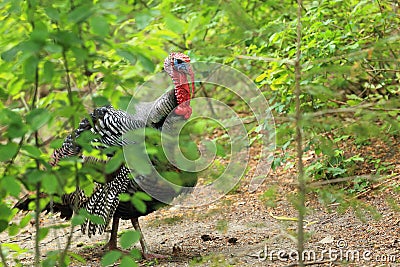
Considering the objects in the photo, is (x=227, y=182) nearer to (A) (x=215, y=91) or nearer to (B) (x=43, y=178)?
(B) (x=43, y=178)

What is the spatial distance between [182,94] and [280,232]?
4.44ft

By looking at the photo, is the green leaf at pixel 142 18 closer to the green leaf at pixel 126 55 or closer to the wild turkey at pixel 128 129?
the green leaf at pixel 126 55

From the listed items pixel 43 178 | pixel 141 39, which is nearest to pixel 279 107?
pixel 141 39

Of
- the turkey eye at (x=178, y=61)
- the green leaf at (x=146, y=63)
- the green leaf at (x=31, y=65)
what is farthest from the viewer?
the turkey eye at (x=178, y=61)

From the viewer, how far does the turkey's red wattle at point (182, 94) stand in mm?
5098

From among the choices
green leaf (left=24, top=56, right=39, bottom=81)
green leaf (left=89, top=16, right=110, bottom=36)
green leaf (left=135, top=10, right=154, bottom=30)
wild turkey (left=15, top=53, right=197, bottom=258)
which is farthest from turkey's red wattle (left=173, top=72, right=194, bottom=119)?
green leaf (left=89, top=16, right=110, bottom=36)

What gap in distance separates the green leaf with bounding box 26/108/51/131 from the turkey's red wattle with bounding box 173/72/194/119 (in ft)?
7.27

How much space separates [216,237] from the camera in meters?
5.64

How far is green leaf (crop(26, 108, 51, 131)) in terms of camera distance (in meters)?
2.80

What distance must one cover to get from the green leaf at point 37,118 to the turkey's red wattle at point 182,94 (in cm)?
221

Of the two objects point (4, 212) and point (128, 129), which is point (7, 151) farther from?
point (128, 129)

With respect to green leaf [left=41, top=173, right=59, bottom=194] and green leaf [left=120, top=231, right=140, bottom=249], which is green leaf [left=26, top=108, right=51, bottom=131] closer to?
green leaf [left=41, top=173, right=59, bottom=194]

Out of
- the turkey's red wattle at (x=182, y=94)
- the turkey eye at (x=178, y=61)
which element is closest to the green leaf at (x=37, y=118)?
the turkey's red wattle at (x=182, y=94)

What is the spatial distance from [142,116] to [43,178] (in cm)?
241
